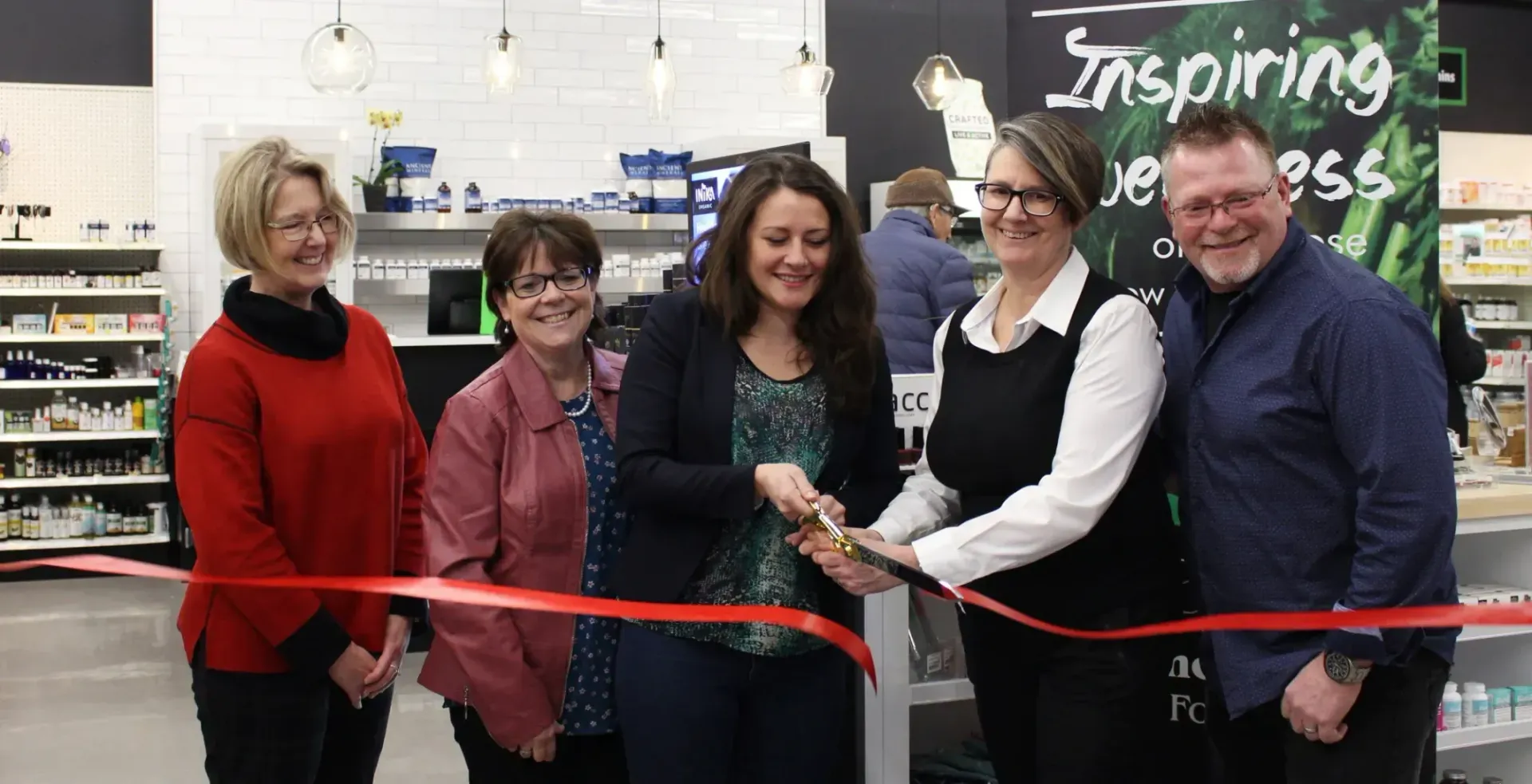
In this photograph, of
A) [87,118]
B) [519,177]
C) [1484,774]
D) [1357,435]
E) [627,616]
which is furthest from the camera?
[519,177]

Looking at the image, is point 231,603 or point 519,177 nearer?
point 231,603

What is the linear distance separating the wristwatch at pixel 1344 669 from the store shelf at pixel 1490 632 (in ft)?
5.86

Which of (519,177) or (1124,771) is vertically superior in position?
(519,177)

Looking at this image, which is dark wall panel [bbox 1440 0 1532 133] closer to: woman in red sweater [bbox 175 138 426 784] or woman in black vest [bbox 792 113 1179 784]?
woman in black vest [bbox 792 113 1179 784]

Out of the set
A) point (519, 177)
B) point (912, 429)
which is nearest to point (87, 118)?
point (519, 177)

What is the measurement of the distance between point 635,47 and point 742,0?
94 cm

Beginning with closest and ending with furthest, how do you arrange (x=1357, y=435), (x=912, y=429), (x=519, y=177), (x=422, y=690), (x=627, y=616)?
(x=1357, y=435) < (x=627, y=616) < (x=912, y=429) < (x=422, y=690) < (x=519, y=177)

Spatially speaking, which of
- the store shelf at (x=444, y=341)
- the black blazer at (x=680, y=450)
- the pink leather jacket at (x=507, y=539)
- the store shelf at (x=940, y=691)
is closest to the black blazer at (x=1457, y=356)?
the store shelf at (x=940, y=691)

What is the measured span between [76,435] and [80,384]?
1.08 feet

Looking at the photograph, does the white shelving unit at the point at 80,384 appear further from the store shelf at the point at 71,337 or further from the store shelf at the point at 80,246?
the store shelf at the point at 80,246

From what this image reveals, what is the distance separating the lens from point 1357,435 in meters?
1.94

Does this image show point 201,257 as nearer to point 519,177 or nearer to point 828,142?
point 519,177

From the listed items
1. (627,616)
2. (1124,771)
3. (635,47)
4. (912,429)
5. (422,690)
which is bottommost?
(422,690)

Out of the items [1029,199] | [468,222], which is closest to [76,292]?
[468,222]
